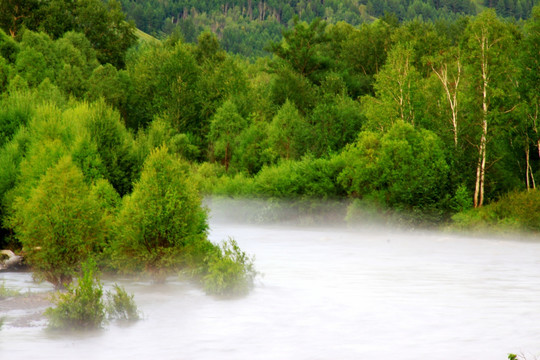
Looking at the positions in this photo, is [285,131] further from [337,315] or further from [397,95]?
[337,315]

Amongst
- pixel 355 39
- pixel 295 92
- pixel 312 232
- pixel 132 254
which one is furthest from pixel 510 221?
pixel 355 39

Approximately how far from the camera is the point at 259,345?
22531 millimetres

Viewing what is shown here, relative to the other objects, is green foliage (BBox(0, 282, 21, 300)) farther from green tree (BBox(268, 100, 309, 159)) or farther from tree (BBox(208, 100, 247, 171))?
tree (BBox(208, 100, 247, 171))

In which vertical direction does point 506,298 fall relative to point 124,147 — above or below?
below

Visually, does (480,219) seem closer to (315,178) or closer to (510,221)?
(510,221)

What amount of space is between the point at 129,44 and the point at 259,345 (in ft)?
356

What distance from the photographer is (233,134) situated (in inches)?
3452

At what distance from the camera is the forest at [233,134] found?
32406 millimetres

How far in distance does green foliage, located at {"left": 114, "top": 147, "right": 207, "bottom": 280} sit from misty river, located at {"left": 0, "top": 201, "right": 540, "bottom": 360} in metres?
1.33

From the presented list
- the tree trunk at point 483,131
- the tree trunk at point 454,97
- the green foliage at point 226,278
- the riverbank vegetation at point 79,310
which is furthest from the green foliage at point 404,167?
the riverbank vegetation at point 79,310

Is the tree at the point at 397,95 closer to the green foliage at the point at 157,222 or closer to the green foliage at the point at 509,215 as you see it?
the green foliage at the point at 509,215

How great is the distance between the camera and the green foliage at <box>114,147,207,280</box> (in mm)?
32062

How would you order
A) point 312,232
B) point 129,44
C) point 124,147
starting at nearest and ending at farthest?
point 124,147, point 312,232, point 129,44

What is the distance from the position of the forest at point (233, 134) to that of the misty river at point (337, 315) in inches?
134
